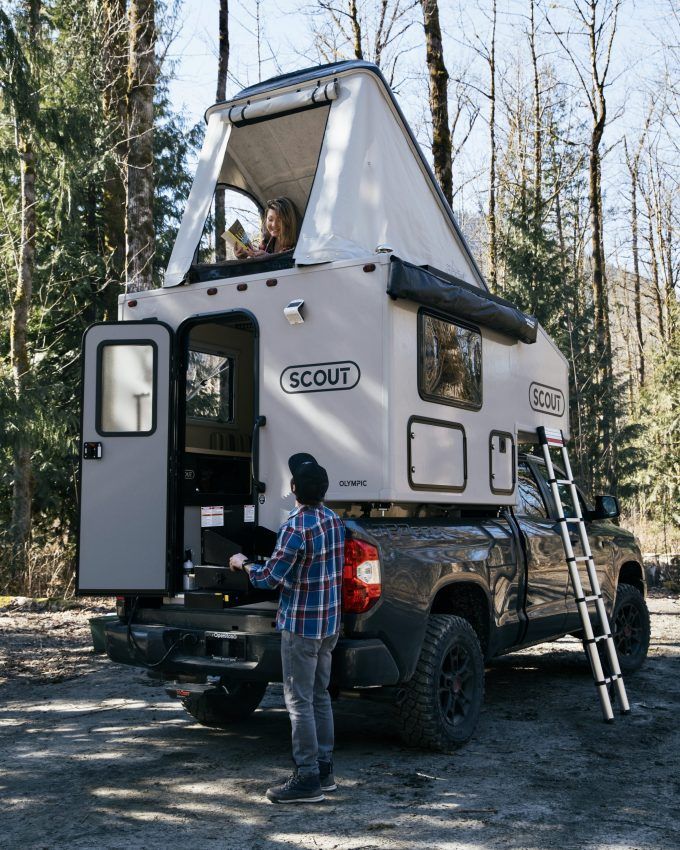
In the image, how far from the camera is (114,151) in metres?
16.1

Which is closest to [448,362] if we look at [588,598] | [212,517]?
[212,517]

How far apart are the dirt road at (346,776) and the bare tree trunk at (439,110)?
23.5 feet

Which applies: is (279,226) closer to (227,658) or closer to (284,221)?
(284,221)

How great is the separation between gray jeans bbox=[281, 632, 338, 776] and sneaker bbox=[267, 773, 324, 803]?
1.5 inches

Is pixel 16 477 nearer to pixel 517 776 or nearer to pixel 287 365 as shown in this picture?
pixel 287 365

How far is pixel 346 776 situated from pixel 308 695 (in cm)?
71

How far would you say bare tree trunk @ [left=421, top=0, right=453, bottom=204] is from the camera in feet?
40.5

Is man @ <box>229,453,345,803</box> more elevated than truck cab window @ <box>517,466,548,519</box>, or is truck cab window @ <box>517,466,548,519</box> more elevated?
truck cab window @ <box>517,466,548,519</box>

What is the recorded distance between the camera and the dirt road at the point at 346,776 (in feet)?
14.0

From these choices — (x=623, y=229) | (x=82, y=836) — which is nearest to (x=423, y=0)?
(x=82, y=836)

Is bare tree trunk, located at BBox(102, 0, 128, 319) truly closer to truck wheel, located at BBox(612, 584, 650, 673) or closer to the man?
truck wheel, located at BBox(612, 584, 650, 673)

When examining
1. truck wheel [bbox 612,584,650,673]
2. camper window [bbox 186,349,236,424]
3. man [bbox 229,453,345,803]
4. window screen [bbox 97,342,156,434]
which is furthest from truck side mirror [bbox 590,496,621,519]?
window screen [bbox 97,342,156,434]

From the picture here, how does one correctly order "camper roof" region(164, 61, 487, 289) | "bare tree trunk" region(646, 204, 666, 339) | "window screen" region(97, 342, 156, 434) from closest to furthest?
"window screen" region(97, 342, 156, 434)
"camper roof" region(164, 61, 487, 289)
"bare tree trunk" region(646, 204, 666, 339)

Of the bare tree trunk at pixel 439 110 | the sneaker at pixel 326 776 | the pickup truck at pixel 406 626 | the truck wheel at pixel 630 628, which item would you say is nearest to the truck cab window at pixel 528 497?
the pickup truck at pixel 406 626
